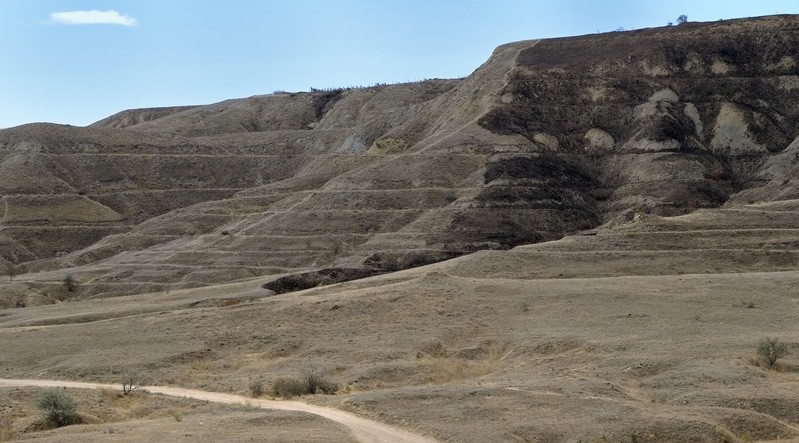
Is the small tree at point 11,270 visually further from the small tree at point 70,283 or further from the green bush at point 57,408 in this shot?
the green bush at point 57,408

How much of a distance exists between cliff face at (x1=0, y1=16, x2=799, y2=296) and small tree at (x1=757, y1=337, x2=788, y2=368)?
30.4m

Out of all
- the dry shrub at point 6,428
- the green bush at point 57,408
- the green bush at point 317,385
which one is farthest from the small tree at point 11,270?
the green bush at point 57,408

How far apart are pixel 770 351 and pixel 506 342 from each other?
30.8 ft

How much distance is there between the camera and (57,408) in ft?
88.9

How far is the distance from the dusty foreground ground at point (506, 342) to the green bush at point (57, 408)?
2.81 feet

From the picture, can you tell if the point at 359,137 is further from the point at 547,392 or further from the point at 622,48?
the point at 547,392

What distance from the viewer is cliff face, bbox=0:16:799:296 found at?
221 ft

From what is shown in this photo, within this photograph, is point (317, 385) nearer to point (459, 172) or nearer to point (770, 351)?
point (770, 351)

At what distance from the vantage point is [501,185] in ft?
230

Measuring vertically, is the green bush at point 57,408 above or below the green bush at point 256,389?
above

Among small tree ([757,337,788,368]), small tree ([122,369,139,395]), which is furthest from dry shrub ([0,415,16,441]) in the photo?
small tree ([757,337,788,368])

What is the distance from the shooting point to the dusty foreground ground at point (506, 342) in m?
26.3

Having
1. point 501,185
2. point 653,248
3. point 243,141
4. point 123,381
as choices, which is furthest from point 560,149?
point 123,381

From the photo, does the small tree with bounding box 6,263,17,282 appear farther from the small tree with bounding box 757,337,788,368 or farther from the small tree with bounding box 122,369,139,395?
the small tree with bounding box 757,337,788,368
